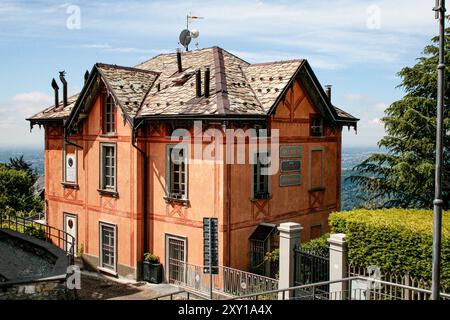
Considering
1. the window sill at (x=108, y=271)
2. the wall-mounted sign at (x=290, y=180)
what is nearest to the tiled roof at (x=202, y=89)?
the wall-mounted sign at (x=290, y=180)

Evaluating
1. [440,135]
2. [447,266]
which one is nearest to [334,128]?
[447,266]

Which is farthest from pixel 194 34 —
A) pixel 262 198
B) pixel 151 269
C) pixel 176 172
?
pixel 151 269

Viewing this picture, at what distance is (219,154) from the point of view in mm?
17328

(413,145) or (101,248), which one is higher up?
(413,145)

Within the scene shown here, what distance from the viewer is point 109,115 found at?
2089 centimetres

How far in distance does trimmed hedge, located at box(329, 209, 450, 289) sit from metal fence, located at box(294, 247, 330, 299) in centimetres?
93

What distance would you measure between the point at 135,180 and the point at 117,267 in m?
3.91

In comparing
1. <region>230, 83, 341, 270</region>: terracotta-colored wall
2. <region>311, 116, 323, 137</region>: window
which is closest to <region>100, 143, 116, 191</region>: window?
<region>230, 83, 341, 270</region>: terracotta-colored wall

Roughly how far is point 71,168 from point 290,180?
34.3 feet

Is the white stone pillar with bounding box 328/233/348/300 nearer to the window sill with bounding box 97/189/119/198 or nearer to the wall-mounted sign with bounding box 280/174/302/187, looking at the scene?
the wall-mounted sign with bounding box 280/174/302/187

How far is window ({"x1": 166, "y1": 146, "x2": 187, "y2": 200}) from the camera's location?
61.0 ft

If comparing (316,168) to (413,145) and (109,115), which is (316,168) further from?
(109,115)

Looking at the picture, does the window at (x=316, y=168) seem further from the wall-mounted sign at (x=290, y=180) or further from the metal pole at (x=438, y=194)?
the metal pole at (x=438, y=194)
